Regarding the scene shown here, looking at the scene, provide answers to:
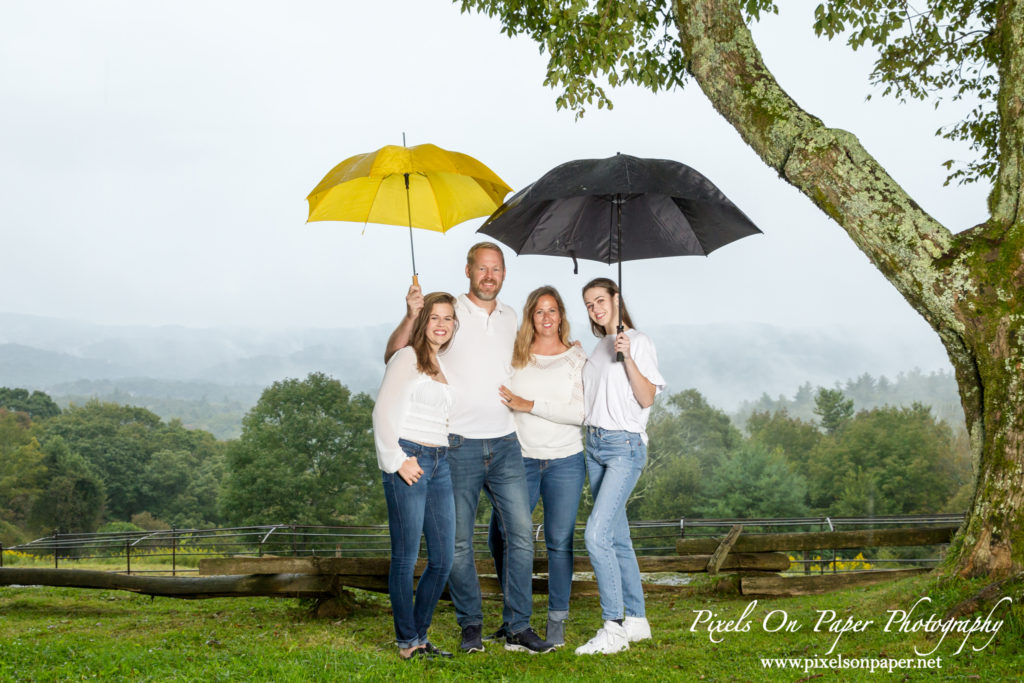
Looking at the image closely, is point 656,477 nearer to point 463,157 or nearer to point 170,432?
point 170,432

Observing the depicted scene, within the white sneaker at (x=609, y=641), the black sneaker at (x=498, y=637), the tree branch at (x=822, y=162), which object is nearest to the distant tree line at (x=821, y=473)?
the tree branch at (x=822, y=162)

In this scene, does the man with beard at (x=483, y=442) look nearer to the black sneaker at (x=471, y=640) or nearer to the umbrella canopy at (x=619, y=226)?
the black sneaker at (x=471, y=640)

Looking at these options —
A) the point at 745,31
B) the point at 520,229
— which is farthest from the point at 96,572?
the point at 745,31

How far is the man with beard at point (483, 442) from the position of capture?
14.1 ft

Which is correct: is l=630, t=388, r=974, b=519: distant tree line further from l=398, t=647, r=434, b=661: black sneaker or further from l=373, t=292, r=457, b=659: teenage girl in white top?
l=373, t=292, r=457, b=659: teenage girl in white top

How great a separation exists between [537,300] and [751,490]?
33.8 meters

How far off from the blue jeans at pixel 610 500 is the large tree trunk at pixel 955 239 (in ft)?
7.94

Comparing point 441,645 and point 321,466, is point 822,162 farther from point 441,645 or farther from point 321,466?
point 321,466

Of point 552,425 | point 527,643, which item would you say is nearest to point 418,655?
point 527,643

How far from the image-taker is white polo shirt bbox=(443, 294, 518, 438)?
14.0 feet

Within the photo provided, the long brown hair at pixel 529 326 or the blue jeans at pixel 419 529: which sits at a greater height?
the long brown hair at pixel 529 326

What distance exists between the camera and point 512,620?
181 inches

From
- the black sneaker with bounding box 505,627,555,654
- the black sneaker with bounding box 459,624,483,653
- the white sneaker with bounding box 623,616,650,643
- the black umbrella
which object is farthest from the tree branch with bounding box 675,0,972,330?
the black sneaker with bounding box 459,624,483,653

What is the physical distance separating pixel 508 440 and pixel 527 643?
1190 mm
